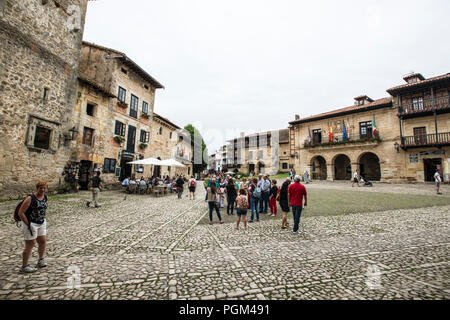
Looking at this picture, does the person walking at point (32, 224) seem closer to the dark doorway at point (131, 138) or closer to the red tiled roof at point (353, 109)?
the dark doorway at point (131, 138)

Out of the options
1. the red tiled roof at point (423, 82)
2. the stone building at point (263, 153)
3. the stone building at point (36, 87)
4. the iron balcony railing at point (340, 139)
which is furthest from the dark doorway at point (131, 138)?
the red tiled roof at point (423, 82)

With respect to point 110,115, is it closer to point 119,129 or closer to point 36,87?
point 119,129

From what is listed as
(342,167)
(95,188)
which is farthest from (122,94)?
(342,167)

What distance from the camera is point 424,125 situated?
1991 cm

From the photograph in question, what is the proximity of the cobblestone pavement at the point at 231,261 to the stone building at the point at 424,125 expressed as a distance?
59.8 ft

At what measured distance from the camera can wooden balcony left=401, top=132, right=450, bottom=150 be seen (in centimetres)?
1844

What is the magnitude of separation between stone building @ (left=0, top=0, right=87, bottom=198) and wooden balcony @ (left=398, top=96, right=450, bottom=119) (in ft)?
98.8

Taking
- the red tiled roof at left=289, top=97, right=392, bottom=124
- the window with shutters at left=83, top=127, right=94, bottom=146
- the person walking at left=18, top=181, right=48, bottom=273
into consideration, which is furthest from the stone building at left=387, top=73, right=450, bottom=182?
the window with shutters at left=83, top=127, right=94, bottom=146

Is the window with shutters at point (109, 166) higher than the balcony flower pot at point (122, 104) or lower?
lower

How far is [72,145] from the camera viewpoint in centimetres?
1334

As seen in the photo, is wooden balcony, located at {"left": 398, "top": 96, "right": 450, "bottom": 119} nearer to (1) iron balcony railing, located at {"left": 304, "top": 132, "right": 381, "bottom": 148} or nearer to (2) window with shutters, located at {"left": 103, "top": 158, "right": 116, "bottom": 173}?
(1) iron balcony railing, located at {"left": 304, "top": 132, "right": 381, "bottom": 148}

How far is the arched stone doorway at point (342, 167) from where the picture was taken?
27.8m
